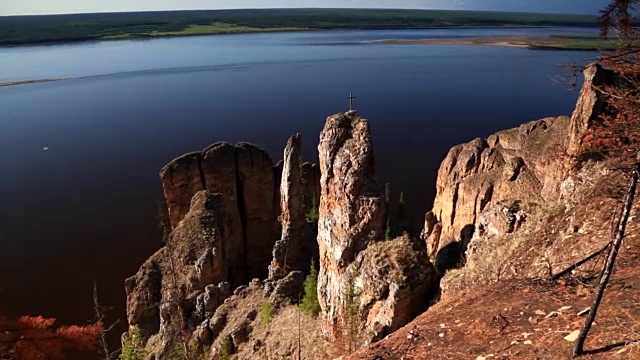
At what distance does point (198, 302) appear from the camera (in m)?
30.0

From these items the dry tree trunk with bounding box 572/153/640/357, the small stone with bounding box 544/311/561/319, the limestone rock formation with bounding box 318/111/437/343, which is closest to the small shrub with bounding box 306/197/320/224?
the limestone rock formation with bounding box 318/111/437/343

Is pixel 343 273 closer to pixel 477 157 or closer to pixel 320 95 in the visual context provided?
pixel 477 157

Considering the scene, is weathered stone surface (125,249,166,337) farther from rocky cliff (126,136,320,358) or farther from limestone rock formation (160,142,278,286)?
limestone rock formation (160,142,278,286)

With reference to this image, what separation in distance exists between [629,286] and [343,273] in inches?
518

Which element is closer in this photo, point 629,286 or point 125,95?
point 629,286

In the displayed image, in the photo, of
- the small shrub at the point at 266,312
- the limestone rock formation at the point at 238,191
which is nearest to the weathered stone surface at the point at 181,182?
Result: the limestone rock formation at the point at 238,191

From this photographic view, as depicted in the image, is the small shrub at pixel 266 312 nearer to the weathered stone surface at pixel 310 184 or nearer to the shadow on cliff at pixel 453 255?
the shadow on cliff at pixel 453 255

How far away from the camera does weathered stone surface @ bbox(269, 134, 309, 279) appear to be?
108 ft

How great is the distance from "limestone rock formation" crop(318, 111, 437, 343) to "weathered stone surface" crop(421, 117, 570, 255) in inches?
340

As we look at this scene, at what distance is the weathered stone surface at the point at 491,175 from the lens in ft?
96.8

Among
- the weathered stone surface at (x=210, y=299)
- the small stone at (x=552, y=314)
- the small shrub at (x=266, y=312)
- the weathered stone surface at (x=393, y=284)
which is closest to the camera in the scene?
the small stone at (x=552, y=314)

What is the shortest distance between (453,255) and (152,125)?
8135cm

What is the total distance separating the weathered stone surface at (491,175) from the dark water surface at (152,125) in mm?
12145

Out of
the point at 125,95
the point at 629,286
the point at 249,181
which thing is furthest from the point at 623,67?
the point at 125,95
